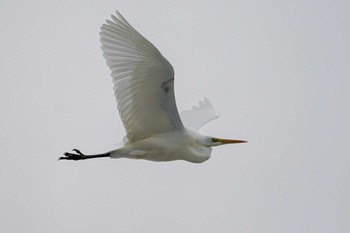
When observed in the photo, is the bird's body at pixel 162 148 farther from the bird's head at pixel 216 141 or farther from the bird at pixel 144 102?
the bird's head at pixel 216 141

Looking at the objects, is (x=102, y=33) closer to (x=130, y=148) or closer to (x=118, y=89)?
(x=118, y=89)

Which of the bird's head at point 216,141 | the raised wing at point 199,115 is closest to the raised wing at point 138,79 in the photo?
the bird's head at point 216,141

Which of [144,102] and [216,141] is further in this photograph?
[216,141]

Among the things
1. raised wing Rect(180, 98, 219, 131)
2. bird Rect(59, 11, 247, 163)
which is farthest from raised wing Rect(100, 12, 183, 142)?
raised wing Rect(180, 98, 219, 131)

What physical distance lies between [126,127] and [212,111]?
10.3ft

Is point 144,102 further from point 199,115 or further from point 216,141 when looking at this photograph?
point 199,115

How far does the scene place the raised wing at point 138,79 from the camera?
9023mm

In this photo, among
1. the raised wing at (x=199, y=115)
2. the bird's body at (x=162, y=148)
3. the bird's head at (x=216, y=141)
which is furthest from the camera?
the raised wing at (x=199, y=115)

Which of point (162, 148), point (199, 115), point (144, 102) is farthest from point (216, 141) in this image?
point (199, 115)

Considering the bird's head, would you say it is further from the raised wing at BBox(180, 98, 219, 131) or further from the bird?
the raised wing at BBox(180, 98, 219, 131)

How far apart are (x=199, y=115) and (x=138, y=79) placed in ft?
11.0

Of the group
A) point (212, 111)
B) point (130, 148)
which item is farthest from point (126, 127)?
point (212, 111)

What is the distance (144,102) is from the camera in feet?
31.8

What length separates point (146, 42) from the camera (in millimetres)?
8961
